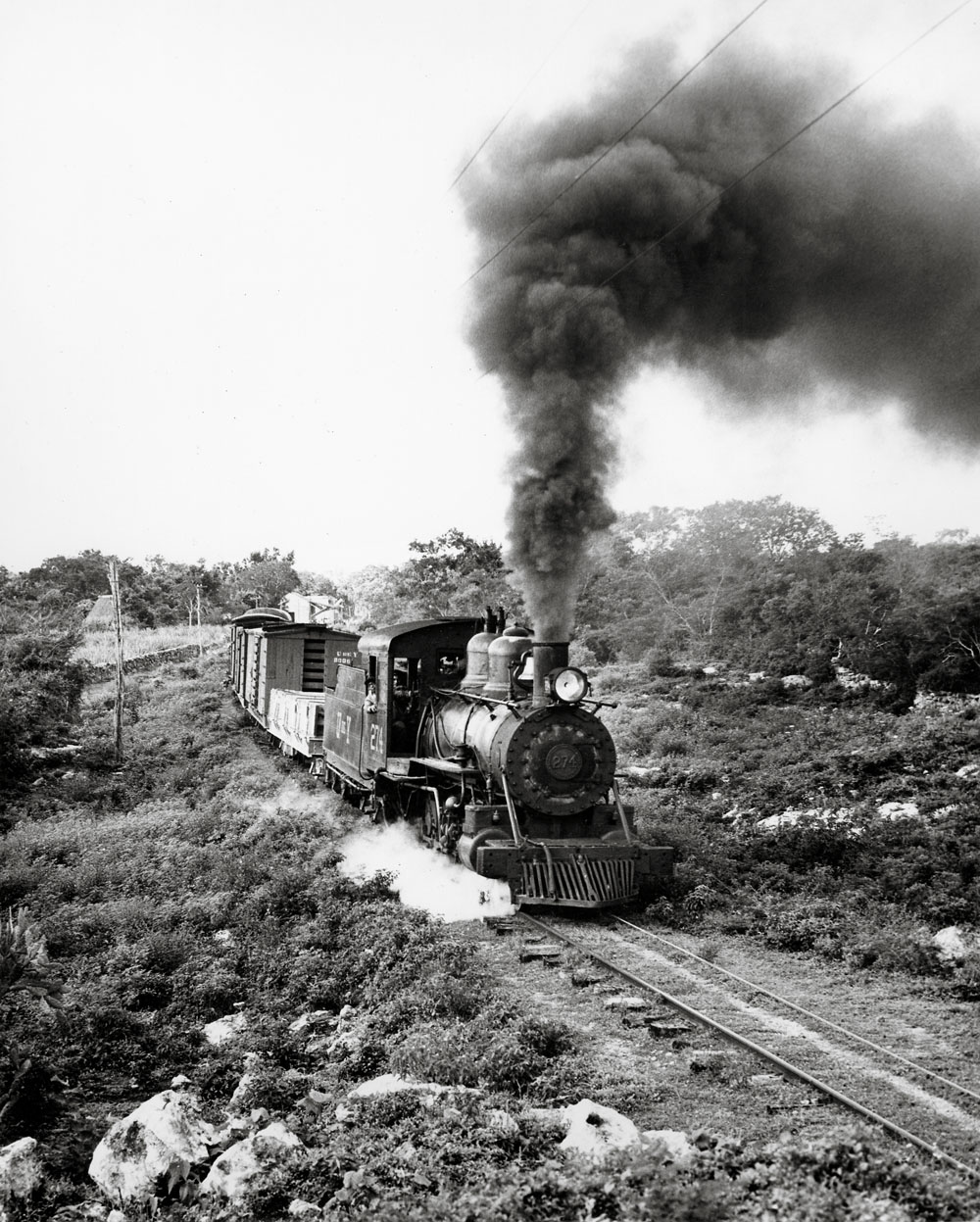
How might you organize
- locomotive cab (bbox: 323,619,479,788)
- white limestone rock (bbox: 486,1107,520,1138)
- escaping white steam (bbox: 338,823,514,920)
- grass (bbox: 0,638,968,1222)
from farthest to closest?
locomotive cab (bbox: 323,619,479,788) → escaping white steam (bbox: 338,823,514,920) → white limestone rock (bbox: 486,1107,520,1138) → grass (bbox: 0,638,968,1222)

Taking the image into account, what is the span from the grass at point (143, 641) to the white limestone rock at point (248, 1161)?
33586mm

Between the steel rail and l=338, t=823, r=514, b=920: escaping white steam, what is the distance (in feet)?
5.12

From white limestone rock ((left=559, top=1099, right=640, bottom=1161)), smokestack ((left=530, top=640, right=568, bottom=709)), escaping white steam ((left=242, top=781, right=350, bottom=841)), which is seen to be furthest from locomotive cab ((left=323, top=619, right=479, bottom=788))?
white limestone rock ((left=559, top=1099, right=640, bottom=1161))

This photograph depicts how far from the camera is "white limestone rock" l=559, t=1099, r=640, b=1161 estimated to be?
4345mm

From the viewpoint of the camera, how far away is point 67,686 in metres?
21.5

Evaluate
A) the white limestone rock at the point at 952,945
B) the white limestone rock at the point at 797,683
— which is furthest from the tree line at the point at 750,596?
the white limestone rock at the point at 952,945

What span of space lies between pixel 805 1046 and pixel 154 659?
118ft

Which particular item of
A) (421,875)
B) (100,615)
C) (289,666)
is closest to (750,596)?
(289,666)

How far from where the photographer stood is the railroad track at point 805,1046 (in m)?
4.88

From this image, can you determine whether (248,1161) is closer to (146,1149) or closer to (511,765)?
(146,1149)

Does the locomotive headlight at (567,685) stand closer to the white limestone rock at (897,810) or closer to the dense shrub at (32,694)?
the white limestone rock at (897,810)

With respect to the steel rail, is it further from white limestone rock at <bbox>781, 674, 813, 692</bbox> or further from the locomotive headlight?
white limestone rock at <bbox>781, 674, 813, 692</bbox>

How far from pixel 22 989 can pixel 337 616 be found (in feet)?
108

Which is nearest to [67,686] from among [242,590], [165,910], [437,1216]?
[165,910]
